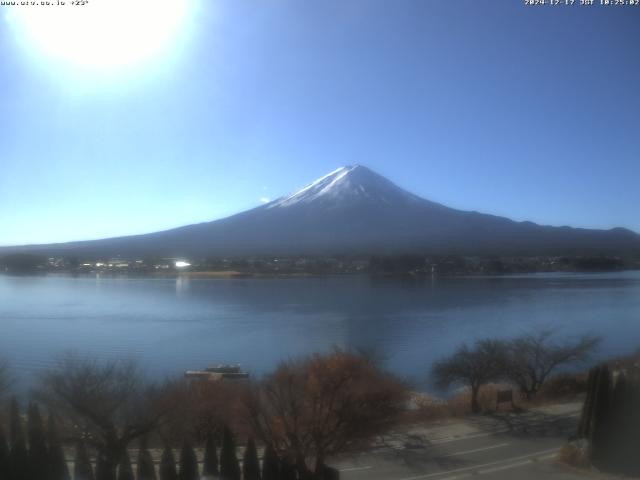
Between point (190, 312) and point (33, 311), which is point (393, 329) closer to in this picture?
point (190, 312)

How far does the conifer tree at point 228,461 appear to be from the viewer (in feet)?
14.7

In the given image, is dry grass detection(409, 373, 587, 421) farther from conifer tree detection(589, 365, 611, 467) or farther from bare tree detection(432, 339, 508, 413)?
conifer tree detection(589, 365, 611, 467)

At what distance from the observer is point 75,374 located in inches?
219

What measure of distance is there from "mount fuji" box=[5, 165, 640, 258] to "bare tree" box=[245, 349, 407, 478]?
23.3 metres

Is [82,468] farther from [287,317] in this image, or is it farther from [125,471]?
[287,317]

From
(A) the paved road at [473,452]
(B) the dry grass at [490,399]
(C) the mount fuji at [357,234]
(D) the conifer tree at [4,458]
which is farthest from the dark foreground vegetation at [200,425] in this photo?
(C) the mount fuji at [357,234]

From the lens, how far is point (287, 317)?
15211mm

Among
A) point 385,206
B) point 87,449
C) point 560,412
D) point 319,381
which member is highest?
point 385,206

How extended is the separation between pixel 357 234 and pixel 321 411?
3117cm

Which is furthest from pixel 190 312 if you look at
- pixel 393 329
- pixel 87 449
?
pixel 87 449

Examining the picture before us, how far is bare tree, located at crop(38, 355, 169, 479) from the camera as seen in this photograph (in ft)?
15.1

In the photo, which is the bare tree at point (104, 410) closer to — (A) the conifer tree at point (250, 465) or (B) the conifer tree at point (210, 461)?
(B) the conifer tree at point (210, 461)

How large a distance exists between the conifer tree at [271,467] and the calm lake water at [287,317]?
15.6ft

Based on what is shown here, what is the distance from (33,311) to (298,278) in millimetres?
10540
